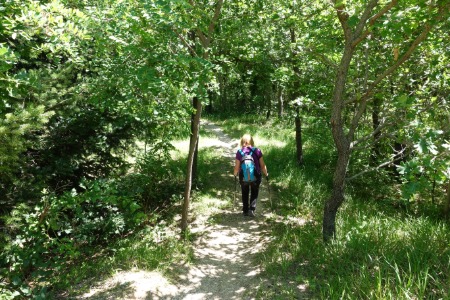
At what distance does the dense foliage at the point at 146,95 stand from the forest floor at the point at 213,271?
0.89 m

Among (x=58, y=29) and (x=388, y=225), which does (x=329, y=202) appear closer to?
(x=388, y=225)

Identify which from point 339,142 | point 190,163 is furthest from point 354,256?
point 190,163

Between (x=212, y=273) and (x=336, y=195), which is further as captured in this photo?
(x=212, y=273)

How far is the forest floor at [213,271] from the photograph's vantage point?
427 centimetres

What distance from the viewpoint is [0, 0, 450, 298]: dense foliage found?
334 cm

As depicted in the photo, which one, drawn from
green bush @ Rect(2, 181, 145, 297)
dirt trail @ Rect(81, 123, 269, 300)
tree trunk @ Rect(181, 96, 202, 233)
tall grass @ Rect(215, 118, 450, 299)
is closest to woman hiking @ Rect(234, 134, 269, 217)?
dirt trail @ Rect(81, 123, 269, 300)

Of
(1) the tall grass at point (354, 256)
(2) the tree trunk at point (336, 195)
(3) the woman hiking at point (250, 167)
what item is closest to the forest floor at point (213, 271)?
(1) the tall grass at point (354, 256)

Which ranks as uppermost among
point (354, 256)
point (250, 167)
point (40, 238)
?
point (250, 167)

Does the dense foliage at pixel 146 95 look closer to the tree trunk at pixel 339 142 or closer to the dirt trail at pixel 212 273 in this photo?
the tree trunk at pixel 339 142

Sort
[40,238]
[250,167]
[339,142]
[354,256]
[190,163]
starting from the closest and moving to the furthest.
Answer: [40,238] < [354,256] < [339,142] < [190,163] < [250,167]

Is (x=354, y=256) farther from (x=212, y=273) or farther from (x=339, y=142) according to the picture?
(x=212, y=273)

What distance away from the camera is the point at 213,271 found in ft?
16.0

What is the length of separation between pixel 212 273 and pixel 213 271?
0.06 meters

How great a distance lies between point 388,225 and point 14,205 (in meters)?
6.01
